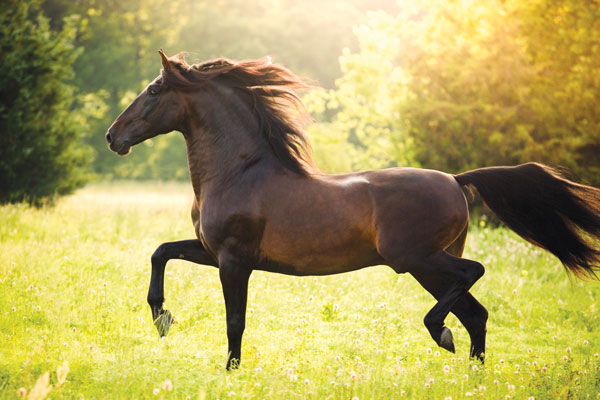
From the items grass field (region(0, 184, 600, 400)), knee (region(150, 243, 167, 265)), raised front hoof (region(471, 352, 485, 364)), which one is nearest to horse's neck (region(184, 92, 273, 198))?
knee (region(150, 243, 167, 265))

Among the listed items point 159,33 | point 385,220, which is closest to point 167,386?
point 385,220

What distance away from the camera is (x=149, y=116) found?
5121mm

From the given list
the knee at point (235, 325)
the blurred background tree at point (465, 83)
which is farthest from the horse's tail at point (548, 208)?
the blurred background tree at point (465, 83)

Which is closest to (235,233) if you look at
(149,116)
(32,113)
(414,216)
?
(149,116)

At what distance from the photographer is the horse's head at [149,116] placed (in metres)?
5.10

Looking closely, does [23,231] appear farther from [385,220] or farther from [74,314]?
[385,220]

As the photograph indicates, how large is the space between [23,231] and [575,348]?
875cm

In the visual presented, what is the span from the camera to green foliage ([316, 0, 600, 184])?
1317 cm

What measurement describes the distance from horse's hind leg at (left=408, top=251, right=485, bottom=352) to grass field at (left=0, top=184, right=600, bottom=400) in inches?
15.2

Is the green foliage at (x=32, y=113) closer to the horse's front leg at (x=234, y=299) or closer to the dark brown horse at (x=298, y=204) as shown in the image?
the dark brown horse at (x=298, y=204)

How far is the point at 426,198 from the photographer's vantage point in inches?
187

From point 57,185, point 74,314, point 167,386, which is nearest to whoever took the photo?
point 167,386

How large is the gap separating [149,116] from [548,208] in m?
3.54

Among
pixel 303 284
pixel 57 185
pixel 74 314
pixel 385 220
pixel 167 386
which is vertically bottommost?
pixel 57 185
